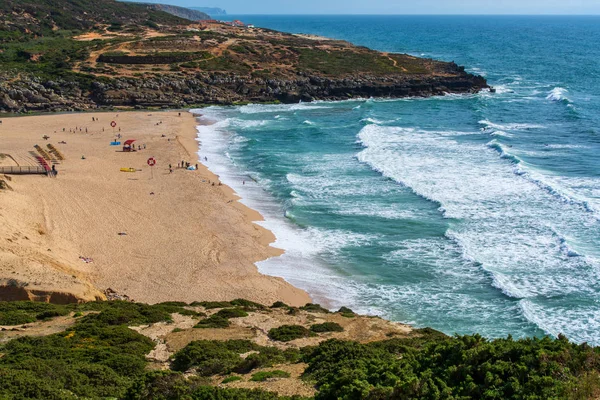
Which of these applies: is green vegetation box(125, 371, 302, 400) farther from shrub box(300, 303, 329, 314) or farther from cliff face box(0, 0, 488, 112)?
cliff face box(0, 0, 488, 112)

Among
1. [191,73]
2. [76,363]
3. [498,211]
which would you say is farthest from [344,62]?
[76,363]

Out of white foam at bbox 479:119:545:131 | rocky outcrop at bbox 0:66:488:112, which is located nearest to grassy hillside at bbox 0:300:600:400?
white foam at bbox 479:119:545:131

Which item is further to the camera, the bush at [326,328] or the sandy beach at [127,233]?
the sandy beach at [127,233]

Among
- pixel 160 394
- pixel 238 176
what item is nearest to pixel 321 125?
pixel 238 176

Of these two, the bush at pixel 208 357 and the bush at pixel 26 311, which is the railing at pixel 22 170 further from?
the bush at pixel 208 357


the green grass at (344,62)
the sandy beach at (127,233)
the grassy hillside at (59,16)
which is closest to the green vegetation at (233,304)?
the sandy beach at (127,233)
